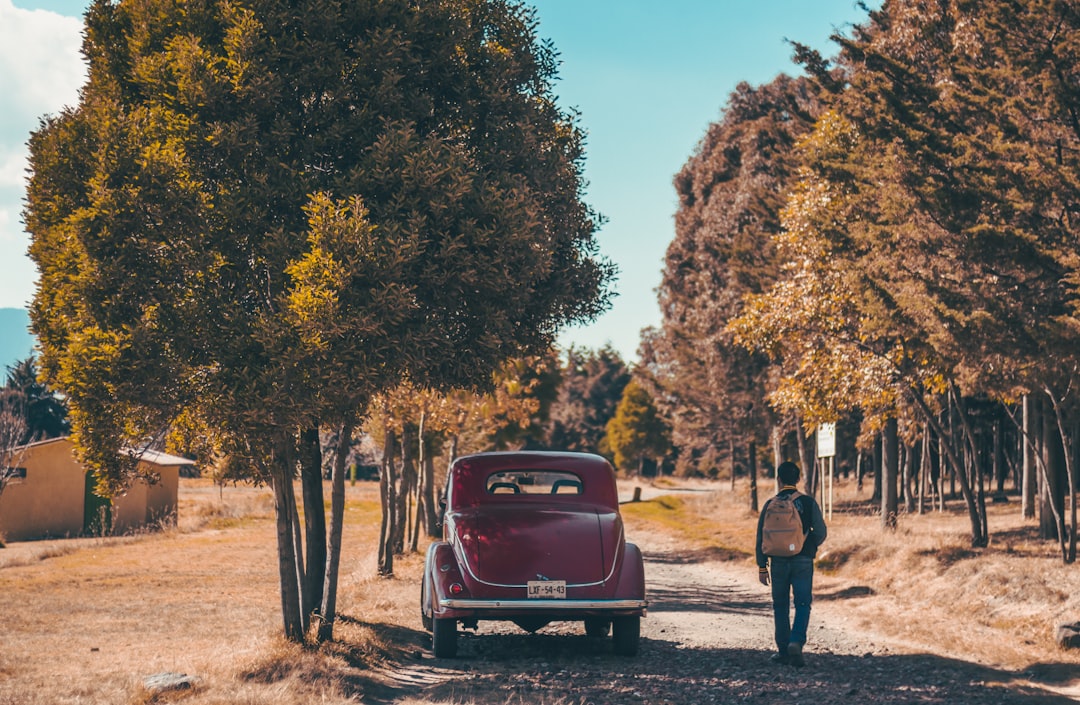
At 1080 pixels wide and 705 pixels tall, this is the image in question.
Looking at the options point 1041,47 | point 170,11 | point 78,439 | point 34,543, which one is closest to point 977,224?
point 1041,47

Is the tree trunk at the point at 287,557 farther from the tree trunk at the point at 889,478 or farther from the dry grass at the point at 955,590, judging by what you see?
the tree trunk at the point at 889,478

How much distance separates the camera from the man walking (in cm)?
1070

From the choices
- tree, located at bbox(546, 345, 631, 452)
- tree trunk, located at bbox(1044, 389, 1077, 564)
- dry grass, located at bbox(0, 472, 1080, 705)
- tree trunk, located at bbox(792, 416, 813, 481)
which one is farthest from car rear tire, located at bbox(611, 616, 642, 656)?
tree, located at bbox(546, 345, 631, 452)

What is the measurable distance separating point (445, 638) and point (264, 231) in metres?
4.90

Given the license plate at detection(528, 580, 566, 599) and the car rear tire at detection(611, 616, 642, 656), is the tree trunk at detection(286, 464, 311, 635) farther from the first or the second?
the car rear tire at detection(611, 616, 642, 656)

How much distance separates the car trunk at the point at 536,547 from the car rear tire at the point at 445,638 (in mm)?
788

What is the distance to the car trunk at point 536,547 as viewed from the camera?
10945 millimetres

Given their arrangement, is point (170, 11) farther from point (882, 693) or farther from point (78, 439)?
point (882, 693)

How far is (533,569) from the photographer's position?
35.9ft

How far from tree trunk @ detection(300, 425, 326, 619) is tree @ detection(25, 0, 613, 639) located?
514mm

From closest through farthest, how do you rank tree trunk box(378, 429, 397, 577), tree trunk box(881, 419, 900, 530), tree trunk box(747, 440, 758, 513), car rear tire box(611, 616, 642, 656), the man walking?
the man walking → car rear tire box(611, 616, 642, 656) → tree trunk box(378, 429, 397, 577) → tree trunk box(881, 419, 900, 530) → tree trunk box(747, 440, 758, 513)

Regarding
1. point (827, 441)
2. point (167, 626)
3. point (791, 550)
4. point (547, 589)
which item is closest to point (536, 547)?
point (547, 589)

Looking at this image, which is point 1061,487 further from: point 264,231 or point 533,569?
point 264,231

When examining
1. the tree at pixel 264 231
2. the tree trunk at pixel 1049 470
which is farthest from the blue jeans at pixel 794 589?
the tree trunk at pixel 1049 470
